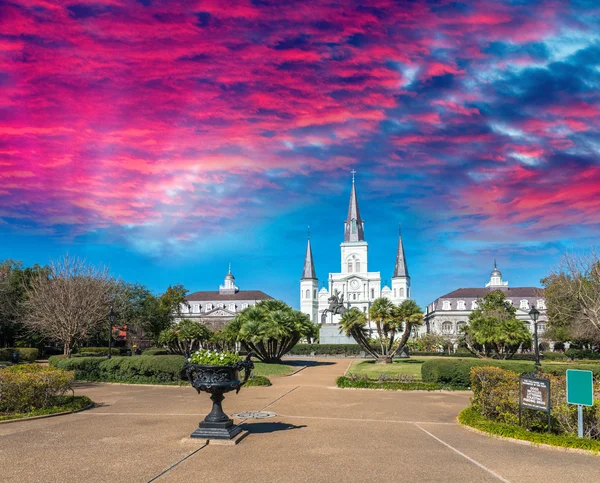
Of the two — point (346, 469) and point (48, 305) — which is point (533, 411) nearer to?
point (346, 469)

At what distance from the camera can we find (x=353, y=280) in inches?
5212

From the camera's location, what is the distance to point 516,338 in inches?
1406

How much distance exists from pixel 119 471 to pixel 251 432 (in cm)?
394

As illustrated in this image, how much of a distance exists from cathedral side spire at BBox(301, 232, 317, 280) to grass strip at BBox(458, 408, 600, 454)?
4709 inches

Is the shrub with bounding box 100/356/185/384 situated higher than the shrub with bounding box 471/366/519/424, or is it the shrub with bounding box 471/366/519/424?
the shrub with bounding box 471/366/519/424

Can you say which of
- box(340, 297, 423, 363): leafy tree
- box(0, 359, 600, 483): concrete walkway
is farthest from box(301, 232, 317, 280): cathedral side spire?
box(0, 359, 600, 483): concrete walkway

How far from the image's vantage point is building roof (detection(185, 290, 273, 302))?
12631 cm

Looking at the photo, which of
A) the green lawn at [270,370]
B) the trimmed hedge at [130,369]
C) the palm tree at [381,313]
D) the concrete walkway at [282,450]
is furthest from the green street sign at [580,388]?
the palm tree at [381,313]

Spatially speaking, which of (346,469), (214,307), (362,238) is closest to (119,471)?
(346,469)

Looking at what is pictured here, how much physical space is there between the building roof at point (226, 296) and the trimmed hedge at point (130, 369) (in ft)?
324

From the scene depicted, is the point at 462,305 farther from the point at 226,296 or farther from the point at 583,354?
the point at 226,296

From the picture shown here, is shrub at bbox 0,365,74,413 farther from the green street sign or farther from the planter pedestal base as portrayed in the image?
the green street sign

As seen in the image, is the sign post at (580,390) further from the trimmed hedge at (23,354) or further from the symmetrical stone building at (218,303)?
the symmetrical stone building at (218,303)

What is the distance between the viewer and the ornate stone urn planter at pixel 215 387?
418 inches
